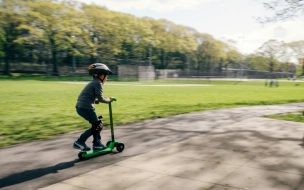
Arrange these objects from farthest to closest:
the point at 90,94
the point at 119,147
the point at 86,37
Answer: the point at 86,37 < the point at 119,147 < the point at 90,94

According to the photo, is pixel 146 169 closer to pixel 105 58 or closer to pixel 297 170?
pixel 297 170

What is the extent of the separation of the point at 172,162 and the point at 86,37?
5101cm

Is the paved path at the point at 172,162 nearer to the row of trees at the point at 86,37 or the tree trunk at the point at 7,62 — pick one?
the row of trees at the point at 86,37

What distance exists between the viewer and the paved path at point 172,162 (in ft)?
13.3

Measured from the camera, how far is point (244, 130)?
7695 millimetres

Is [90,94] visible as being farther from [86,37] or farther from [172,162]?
[86,37]

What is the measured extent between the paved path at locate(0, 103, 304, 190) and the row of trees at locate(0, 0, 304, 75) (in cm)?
4574

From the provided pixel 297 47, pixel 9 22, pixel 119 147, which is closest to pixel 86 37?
pixel 9 22

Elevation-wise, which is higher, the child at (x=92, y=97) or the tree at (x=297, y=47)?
the tree at (x=297, y=47)

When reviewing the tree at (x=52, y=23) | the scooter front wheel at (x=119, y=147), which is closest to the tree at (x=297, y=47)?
the tree at (x=52, y=23)

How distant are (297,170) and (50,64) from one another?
59223 millimetres

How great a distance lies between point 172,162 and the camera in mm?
5027

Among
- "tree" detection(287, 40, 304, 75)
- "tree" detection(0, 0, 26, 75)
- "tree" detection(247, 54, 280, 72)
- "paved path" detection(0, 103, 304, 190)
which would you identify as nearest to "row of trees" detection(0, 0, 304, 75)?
"tree" detection(0, 0, 26, 75)

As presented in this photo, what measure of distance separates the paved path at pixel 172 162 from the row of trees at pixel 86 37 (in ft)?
150
